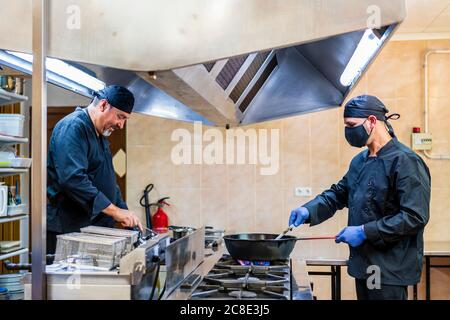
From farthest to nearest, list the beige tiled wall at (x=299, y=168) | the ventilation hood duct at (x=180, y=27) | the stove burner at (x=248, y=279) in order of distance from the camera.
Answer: the beige tiled wall at (x=299, y=168), the stove burner at (x=248, y=279), the ventilation hood duct at (x=180, y=27)

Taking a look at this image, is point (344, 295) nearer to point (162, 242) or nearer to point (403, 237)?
point (403, 237)

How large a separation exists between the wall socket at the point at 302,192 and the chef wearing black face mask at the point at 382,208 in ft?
5.49

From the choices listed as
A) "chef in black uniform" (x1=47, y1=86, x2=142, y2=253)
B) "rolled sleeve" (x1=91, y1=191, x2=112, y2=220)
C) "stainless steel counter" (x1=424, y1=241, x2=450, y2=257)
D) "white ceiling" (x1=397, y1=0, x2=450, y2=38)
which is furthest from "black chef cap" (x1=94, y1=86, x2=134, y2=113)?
"stainless steel counter" (x1=424, y1=241, x2=450, y2=257)

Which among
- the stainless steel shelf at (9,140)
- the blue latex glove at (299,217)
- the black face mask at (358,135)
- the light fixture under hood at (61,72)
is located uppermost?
the light fixture under hood at (61,72)

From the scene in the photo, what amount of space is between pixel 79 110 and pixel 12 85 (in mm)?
1276

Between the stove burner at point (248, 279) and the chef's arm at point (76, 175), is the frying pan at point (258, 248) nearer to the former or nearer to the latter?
the stove burner at point (248, 279)

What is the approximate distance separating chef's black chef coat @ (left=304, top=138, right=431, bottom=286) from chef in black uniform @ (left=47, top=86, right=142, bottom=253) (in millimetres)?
830

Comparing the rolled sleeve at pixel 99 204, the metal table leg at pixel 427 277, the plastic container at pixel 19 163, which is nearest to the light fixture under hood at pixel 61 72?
the rolled sleeve at pixel 99 204

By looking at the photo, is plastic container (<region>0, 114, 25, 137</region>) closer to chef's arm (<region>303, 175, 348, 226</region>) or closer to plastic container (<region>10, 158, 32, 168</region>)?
plastic container (<region>10, 158, 32, 168</region>)

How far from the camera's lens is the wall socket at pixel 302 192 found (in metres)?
3.58

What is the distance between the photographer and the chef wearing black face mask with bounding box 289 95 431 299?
165cm

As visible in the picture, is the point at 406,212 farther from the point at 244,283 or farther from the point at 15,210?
the point at 15,210

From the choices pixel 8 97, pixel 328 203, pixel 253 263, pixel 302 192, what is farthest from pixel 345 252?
pixel 8 97

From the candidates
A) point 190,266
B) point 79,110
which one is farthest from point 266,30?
point 79,110
